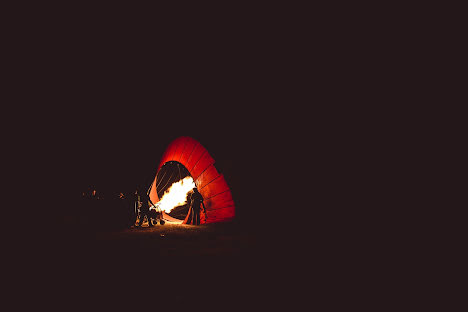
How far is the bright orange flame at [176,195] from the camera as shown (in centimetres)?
1294

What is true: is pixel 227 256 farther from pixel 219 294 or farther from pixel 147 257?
pixel 219 294

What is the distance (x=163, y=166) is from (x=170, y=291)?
925 cm

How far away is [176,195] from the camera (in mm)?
13258

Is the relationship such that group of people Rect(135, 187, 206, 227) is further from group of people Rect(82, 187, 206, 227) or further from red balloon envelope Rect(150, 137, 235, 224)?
red balloon envelope Rect(150, 137, 235, 224)

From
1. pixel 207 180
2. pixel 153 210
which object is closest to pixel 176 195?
pixel 153 210

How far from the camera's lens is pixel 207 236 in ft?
29.1

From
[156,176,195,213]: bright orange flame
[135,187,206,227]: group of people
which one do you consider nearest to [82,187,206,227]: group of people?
[135,187,206,227]: group of people

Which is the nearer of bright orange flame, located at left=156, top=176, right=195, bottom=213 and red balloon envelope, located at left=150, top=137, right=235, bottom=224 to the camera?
red balloon envelope, located at left=150, top=137, right=235, bottom=224

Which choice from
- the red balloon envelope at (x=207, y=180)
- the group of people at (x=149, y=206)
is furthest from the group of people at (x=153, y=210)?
the red balloon envelope at (x=207, y=180)

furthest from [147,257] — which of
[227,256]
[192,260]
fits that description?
[227,256]

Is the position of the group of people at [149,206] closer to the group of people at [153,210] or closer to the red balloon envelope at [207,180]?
the group of people at [153,210]

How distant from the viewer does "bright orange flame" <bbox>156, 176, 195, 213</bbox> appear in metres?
12.9

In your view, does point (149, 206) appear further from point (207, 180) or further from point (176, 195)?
point (207, 180)

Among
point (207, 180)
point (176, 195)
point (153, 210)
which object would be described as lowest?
point (153, 210)
